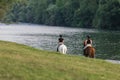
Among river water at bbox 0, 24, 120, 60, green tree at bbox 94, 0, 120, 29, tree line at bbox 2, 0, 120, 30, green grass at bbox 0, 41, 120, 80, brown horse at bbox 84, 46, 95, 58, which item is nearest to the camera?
green grass at bbox 0, 41, 120, 80

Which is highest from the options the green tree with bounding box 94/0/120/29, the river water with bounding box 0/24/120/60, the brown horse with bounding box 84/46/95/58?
the green tree with bounding box 94/0/120/29

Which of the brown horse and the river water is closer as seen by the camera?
the brown horse

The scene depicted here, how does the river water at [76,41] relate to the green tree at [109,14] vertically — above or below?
below

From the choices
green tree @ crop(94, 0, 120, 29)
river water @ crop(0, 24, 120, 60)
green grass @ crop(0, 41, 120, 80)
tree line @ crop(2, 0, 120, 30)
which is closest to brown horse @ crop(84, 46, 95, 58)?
green grass @ crop(0, 41, 120, 80)

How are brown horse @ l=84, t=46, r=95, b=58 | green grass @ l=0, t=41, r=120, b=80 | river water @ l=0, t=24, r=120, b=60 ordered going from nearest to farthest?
green grass @ l=0, t=41, r=120, b=80, brown horse @ l=84, t=46, r=95, b=58, river water @ l=0, t=24, r=120, b=60

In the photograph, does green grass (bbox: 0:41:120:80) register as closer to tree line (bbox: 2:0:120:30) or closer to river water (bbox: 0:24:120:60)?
river water (bbox: 0:24:120:60)

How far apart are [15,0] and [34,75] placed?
32631 millimetres

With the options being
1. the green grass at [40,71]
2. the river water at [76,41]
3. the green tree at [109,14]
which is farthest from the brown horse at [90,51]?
the green tree at [109,14]

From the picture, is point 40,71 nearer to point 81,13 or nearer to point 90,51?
point 90,51

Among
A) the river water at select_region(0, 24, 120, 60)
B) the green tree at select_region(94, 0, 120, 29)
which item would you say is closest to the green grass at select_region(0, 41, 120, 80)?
the river water at select_region(0, 24, 120, 60)

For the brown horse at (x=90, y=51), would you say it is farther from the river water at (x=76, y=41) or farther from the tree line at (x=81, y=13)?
the tree line at (x=81, y=13)

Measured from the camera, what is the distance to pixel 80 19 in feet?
499

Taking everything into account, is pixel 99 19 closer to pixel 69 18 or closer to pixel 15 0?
pixel 69 18

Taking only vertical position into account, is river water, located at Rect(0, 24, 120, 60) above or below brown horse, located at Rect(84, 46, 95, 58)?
below
